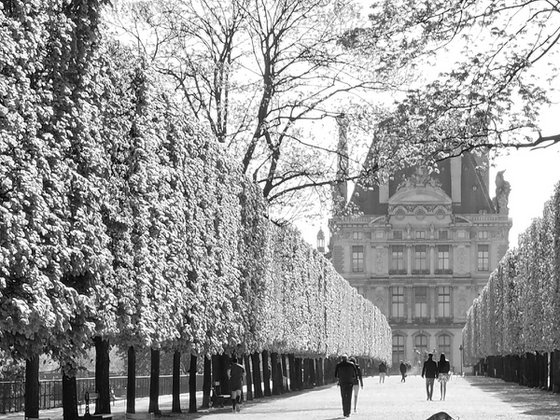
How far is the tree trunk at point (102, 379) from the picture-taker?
22.4 m

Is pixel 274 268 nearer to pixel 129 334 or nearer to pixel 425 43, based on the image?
pixel 129 334

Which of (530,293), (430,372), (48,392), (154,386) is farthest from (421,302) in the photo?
(154,386)

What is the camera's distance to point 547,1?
19844mm

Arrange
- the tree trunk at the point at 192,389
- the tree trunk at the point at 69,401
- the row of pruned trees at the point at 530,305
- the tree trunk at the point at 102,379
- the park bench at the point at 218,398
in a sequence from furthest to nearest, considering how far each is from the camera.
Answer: the row of pruned trees at the point at 530,305
the park bench at the point at 218,398
the tree trunk at the point at 192,389
the tree trunk at the point at 102,379
the tree trunk at the point at 69,401

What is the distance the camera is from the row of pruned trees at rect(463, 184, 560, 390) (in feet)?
139

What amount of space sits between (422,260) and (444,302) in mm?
5157

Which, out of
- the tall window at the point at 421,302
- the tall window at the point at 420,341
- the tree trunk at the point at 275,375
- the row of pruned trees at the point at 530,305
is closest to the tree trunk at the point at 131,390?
the row of pruned trees at the point at 530,305

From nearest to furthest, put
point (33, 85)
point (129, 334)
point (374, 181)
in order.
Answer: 1. point (33, 85)
2. point (129, 334)
3. point (374, 181)

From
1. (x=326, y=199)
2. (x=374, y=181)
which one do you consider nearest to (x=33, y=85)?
(x=374, y=181)

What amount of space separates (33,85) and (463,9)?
21.6ft

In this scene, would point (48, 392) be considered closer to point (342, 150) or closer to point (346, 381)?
point (346, 381)

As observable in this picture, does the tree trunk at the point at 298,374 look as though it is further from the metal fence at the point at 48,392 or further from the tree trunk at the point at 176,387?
the tree trunk at the point at 176,387

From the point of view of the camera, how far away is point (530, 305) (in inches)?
1940

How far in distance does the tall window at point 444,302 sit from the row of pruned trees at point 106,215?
101698 mm
